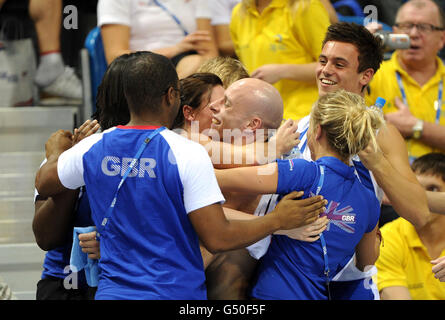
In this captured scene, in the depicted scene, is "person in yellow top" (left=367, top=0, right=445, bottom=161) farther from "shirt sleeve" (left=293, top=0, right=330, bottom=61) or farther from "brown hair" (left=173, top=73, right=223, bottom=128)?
"brown hair" (left=173, top=73, right=223, bottom=128)

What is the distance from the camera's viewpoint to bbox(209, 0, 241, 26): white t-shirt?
4.28 meters

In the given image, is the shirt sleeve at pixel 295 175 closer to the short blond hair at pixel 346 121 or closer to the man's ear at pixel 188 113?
the short blond hair at pixel 346 121

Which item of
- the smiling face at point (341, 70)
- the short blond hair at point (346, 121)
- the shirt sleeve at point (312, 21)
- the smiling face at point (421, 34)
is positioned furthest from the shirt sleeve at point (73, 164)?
the smiling face at point (421, 34)

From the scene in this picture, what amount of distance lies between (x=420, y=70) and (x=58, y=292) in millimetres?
2664

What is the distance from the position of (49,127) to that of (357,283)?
245cm

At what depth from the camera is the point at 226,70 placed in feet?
10.1

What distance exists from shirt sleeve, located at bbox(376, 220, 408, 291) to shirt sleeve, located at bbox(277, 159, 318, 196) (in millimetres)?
1359

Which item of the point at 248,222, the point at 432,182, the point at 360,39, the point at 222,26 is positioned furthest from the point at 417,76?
the point at 248,222

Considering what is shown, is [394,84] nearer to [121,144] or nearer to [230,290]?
[230,290]

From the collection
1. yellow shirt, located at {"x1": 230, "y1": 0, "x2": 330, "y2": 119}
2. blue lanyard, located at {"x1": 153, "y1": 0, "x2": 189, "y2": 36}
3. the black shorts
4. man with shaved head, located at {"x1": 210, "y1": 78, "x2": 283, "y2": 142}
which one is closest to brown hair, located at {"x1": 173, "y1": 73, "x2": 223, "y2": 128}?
man with shaved head, located at {"x1": 210, "y1": 78, "x2": 283, "y2": 142}

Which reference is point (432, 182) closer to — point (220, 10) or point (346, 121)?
point (346, 121)

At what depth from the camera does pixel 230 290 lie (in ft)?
8.49

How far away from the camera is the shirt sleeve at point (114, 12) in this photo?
13.2 ft
